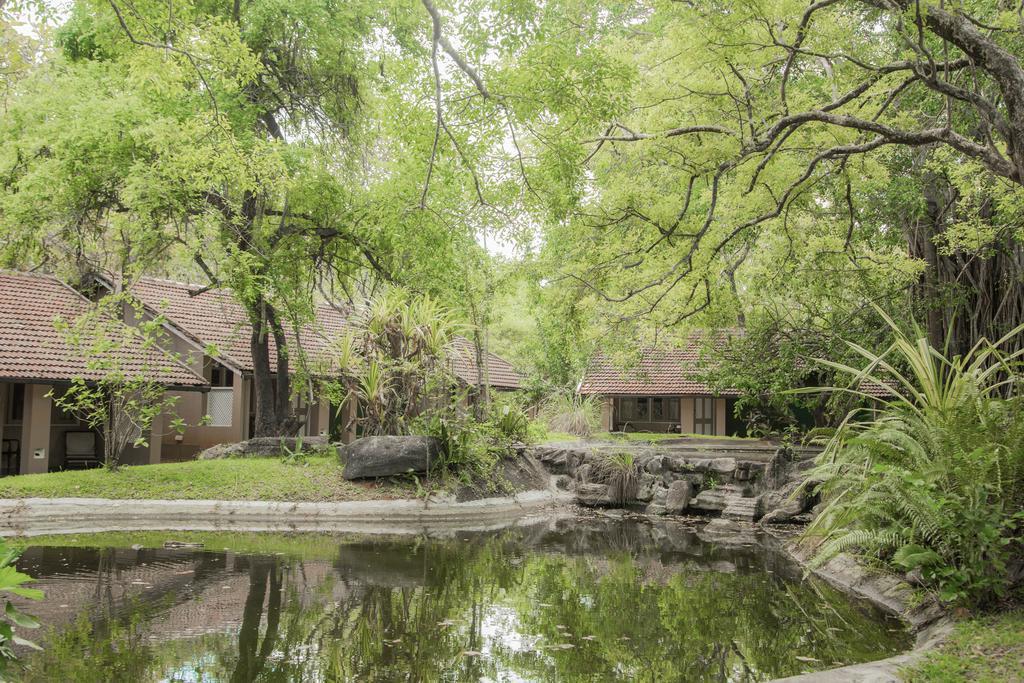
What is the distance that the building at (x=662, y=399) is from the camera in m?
30.2

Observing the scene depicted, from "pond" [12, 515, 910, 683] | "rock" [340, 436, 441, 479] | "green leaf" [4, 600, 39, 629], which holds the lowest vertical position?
"pond" [12, 515, 910, 683]

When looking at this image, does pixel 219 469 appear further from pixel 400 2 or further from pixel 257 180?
pixel 400 2

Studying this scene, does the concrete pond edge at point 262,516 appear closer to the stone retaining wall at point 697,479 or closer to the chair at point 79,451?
the stone retaining wall at point 697,479

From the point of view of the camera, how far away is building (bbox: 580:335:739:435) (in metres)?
30.2

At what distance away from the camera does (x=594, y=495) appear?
17719 mm

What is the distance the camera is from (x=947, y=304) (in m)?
13.9

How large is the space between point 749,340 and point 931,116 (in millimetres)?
7743

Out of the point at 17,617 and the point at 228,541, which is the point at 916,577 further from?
the point at 228,541

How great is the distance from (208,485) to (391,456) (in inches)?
131

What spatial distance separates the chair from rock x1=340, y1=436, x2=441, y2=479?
8700mm

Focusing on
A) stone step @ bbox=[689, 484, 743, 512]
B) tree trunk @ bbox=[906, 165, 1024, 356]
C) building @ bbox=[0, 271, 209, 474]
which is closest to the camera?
tree trunk @ bbox=[906, 165, 1024, 356]

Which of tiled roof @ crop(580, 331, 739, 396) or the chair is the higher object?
tiled roof @ crop(580, 331, 739, 396)

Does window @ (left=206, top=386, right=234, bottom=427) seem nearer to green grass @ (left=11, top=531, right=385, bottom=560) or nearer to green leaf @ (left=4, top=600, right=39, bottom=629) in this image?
green grass @ (left=11, top=531, right=385, bottom=560)

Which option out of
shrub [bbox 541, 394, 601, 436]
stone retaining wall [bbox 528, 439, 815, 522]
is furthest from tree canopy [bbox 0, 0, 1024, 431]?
shrub [bbox 541, 394, 601, 436]
